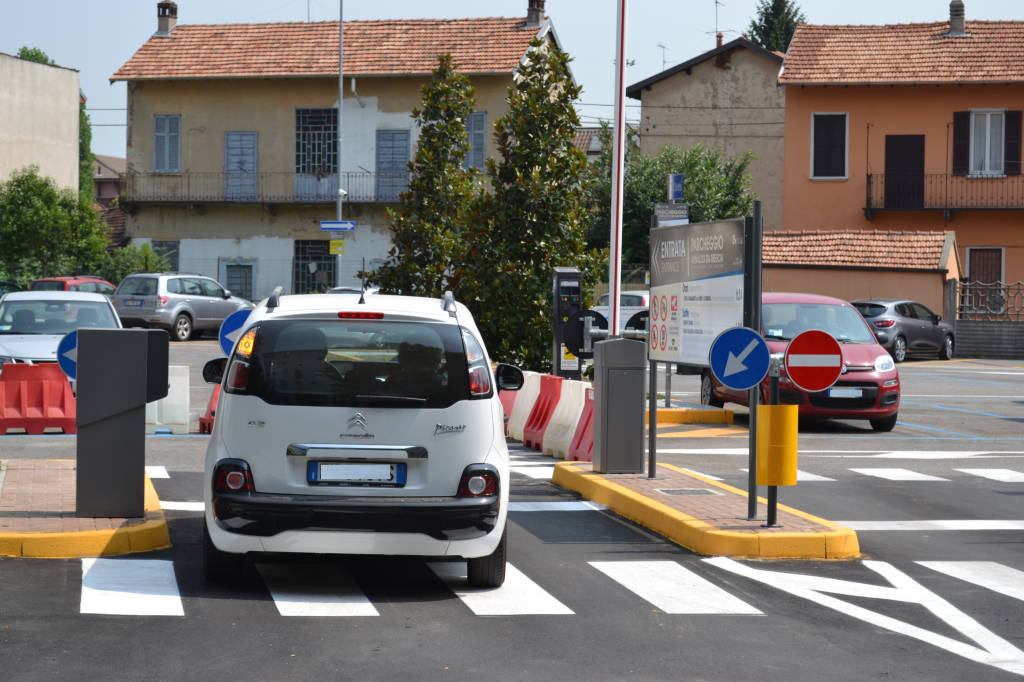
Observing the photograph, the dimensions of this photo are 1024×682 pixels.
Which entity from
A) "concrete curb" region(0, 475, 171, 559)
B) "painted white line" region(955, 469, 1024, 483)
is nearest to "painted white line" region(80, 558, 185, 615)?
"concrete curb" region(0, 475, 171, 559)

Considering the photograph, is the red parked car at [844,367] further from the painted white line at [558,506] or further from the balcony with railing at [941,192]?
the balcony with railing at [941,192]

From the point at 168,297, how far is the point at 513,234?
67.7 ft

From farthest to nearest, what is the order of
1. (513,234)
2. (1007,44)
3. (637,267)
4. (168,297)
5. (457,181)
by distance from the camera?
(637,267), (1007,44), (168,297), (457,181), (513,234)

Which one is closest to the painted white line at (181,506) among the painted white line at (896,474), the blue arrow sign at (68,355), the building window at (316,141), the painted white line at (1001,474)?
the blue arrow sign at (68,355)

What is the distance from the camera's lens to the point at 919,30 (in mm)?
46125

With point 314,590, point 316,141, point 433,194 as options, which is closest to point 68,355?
point 314,590

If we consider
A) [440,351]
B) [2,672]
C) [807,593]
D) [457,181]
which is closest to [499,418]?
[440,351]

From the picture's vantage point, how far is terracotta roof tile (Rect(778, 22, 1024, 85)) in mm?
43844

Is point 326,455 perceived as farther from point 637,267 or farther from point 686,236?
point 637,267

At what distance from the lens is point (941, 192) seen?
44.0 metres

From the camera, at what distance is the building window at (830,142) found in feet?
147

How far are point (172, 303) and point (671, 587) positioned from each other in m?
31.2

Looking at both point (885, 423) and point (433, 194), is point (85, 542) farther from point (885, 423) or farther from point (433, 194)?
point (433, 194)

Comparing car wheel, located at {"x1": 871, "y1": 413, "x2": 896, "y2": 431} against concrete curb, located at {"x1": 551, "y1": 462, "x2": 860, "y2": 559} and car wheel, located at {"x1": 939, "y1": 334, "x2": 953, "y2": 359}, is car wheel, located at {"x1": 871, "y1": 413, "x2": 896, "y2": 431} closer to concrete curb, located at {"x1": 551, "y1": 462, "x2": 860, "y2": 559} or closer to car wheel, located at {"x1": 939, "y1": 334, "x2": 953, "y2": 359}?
concrete curb, located at {"x1": 551, "y1": 462, "x2": 860, "y2": 559}
